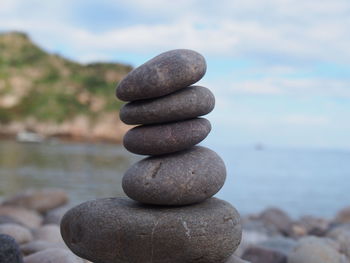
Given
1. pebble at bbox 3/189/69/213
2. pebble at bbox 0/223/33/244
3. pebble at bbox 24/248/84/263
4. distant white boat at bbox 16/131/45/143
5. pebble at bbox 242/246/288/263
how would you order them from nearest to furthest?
pebble at bbox 24/248/84/263
pebble at bbox 242/246/288/263
pebble at bbox 0/223/33/244
pebble at bbox 3/189/69/213
distant white boat at bbox 16/131/45/143

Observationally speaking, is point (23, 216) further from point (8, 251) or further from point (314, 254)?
point (314, 254)

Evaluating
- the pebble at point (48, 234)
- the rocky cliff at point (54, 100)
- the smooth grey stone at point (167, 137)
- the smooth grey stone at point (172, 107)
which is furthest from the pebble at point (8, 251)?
the rocky cliff at point (54, 100)

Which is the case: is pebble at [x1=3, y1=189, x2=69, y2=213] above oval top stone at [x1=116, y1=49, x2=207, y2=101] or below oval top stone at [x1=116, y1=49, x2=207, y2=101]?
below

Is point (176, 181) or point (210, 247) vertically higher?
point (176, 181)

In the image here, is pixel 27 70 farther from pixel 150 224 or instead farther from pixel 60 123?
pixel 150 224

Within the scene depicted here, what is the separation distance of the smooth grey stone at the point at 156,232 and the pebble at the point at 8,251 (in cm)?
74

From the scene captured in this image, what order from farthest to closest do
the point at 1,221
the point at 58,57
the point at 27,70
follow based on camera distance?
the point at 58,57
the point at 27,70
the point at 1,221

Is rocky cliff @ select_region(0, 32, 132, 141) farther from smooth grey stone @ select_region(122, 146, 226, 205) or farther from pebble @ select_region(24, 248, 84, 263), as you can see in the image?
smooth grey stone @ select_region(122, 146, 226, 205)

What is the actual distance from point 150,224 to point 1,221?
5702 mm

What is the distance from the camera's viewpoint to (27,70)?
83.5m

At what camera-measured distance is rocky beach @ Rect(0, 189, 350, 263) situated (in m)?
6.95

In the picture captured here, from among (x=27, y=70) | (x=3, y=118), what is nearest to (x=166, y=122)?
(x=3, y=118)

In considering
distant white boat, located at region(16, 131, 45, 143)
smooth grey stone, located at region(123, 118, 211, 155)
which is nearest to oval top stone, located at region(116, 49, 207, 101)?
smooth grey stone, located at region(123, 118, 211, 155)

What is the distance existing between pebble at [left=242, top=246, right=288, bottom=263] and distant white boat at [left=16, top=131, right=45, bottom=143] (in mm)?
64833
